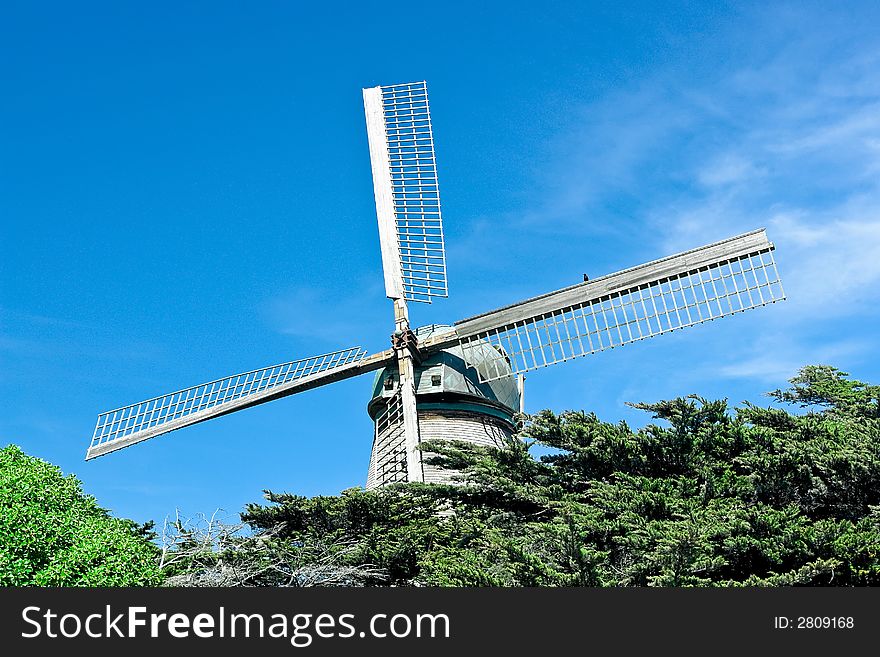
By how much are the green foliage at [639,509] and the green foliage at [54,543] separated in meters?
3.07

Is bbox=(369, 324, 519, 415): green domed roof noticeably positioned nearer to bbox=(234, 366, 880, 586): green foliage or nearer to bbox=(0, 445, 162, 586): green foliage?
bbox=(234, 366, 880, 586): green foliage

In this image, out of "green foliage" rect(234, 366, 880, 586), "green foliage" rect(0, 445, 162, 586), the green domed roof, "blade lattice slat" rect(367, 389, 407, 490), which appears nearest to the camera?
"green foliage" rect(234, 366, 880, 586)

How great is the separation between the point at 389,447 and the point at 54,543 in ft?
25.0

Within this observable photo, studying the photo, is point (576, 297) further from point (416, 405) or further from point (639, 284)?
point (416, 405)

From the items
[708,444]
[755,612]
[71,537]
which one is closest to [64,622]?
[71,537]

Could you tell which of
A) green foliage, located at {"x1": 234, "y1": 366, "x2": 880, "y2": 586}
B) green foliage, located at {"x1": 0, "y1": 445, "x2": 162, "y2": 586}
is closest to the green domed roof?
green foliage, located at {"x1": 234, "y1": 366, "x2": 880, "y2": 586}

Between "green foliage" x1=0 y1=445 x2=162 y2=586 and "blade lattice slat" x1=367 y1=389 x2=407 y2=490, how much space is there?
5.61 meters

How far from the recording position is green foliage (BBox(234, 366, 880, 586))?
30.4ft

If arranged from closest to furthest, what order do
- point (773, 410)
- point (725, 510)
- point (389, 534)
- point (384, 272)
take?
1. point (725, 510)
2. point (773, 410)
3. point (389, 534)
4. point (384, 272)

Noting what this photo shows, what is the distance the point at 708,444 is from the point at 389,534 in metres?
4.69

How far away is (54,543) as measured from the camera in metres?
10.6

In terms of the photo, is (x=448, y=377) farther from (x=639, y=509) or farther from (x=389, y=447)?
(x=639, y=509)

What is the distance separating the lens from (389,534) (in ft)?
42.4

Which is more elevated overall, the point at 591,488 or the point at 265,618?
the point at 591,488
